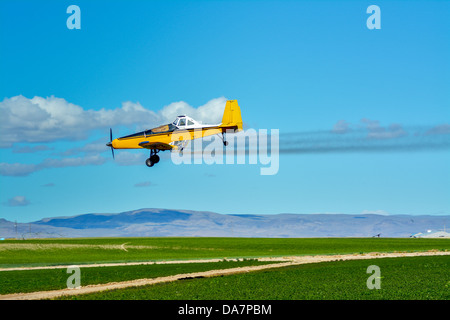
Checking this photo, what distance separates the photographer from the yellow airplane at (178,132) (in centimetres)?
5612

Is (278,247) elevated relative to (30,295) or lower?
lower

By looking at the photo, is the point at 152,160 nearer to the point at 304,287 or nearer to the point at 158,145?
the point at 158,145

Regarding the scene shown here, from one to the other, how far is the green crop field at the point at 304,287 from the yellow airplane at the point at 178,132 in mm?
12996

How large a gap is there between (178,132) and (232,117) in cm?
599

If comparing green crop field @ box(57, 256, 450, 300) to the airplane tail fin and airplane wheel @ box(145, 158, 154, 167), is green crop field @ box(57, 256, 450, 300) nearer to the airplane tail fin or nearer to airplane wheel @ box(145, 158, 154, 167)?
A: airplane wheel @ box(145, 158, 154, 167)

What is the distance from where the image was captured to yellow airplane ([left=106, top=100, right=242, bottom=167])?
2210 inches

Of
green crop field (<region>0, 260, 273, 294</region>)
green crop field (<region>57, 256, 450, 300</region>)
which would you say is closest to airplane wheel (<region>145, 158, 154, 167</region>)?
green crop field (<region>57, 256, 450, 300</region>)

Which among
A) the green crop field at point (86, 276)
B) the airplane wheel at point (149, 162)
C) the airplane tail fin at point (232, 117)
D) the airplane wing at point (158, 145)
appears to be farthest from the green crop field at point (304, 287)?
the airplane tail fin at point (232, 117)

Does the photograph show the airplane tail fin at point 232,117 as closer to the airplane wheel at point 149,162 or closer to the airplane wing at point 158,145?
the airplane wing at point 158,145

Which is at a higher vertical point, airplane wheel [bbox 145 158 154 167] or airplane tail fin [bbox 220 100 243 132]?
airplane tail fin [bbox 220 100 243 132]
